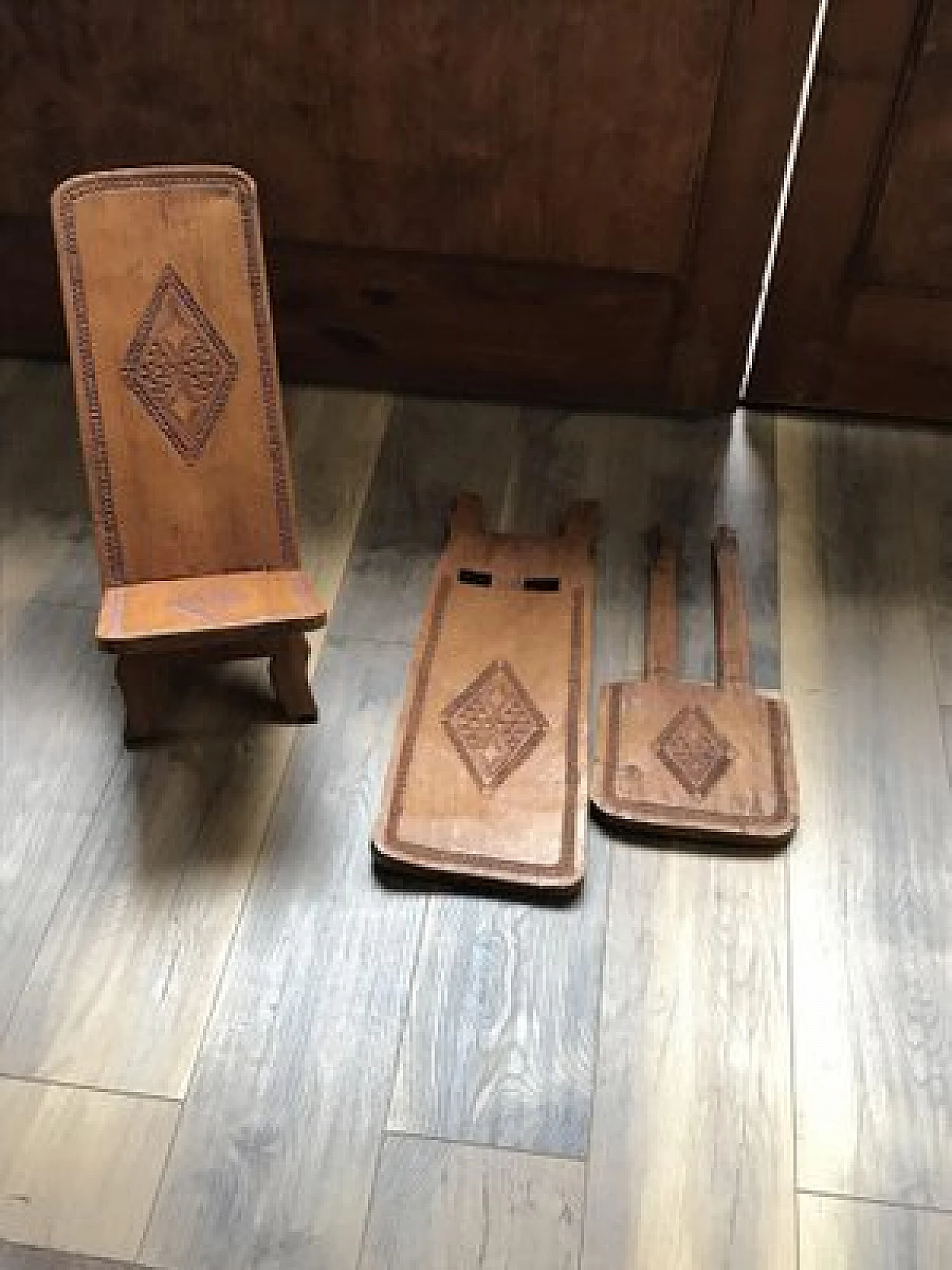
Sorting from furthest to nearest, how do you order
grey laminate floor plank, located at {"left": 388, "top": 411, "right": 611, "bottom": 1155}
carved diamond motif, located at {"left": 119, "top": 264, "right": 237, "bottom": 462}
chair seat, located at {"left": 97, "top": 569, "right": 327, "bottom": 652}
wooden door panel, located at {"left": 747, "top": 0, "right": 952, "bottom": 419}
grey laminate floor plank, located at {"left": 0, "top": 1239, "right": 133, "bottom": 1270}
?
1. wooden door panel, located at {"left": 747, "top": 0, "right": 952, "bottom": 419}
2. carved diamond motif, located at {"left": 119, "top": 264, "right": 237, "bottom": 462}
3. chair seat, located at {"left": 97, "top": 569, "right": 327, "bottom": 652}
4. grey laminate floor plank, located at {"left": 388, "top": 411, "right": 611, "bottom": 1155}
5. grey laminate floor plank, located at {"left": 0, "top": 1239, "right": 133, "bottom": 1270}

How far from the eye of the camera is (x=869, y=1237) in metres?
1.21

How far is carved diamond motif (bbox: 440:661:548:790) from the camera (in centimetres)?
159

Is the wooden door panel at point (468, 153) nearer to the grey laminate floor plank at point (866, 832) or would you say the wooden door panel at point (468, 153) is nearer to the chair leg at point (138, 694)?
the grey laminate floor plank at point (866, 832)

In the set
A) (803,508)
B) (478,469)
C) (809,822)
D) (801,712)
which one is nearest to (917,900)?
(809,822)

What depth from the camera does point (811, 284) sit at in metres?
2.03

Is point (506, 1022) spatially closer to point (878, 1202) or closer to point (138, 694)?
point (878, 1202)

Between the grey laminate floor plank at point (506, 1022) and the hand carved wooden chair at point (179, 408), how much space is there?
43 centimetres

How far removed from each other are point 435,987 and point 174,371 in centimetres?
84

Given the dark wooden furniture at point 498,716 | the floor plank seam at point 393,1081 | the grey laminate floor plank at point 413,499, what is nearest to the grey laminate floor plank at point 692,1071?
the dark wooden furniture at point 498,716

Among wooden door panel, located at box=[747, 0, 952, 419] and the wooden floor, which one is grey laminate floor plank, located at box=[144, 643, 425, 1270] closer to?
the wooden floor

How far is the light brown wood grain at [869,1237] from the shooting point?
120cm

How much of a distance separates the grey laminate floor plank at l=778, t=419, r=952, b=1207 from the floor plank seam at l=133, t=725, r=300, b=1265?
2.16 ft

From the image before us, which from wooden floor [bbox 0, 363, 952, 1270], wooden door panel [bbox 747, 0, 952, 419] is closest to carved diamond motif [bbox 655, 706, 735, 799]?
wooden floor [bbox 0, 363, 952, 1270]

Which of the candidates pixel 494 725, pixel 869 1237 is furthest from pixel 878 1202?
pixel 494 725
